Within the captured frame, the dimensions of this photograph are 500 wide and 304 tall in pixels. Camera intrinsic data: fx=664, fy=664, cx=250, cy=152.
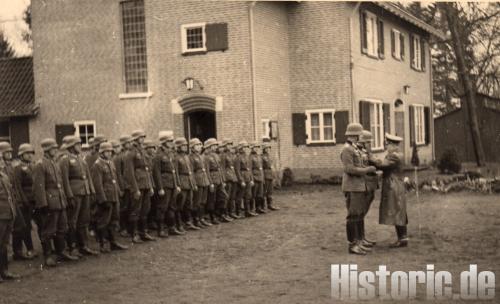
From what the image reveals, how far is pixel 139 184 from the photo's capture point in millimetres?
11781

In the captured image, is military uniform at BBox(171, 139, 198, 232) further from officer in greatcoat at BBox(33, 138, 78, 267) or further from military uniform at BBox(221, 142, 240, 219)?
officer in greatcoat at BBox(33, 138, 78, 267)

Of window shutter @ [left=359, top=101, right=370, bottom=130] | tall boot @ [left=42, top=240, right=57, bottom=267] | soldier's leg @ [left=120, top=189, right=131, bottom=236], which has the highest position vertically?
window shutter @ [left=359, top=101, right=370, bottom=130]

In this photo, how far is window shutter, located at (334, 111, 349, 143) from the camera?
22125mm

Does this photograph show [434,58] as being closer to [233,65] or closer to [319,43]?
[319,43]

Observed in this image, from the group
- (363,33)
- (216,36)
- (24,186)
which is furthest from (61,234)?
(363,33)

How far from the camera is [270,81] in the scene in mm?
21469

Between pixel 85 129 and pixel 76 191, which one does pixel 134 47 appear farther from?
pixel 76 191

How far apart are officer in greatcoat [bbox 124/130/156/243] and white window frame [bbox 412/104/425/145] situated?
65.2 ft

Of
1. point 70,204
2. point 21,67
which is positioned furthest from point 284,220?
point 21,67

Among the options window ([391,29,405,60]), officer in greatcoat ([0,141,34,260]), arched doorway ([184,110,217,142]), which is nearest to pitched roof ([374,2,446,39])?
window ([391,29,405,60])

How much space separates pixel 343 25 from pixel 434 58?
1007 inches

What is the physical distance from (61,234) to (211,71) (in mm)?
11268

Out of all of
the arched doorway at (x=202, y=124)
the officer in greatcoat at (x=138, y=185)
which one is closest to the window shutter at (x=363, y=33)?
the arched doorway at (x=202, y=124)

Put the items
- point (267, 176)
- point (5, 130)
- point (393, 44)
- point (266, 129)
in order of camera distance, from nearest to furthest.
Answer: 1. point (267, 176)
2. point (266, 129)
3. point (5, 130)
4. point (393, 44)
